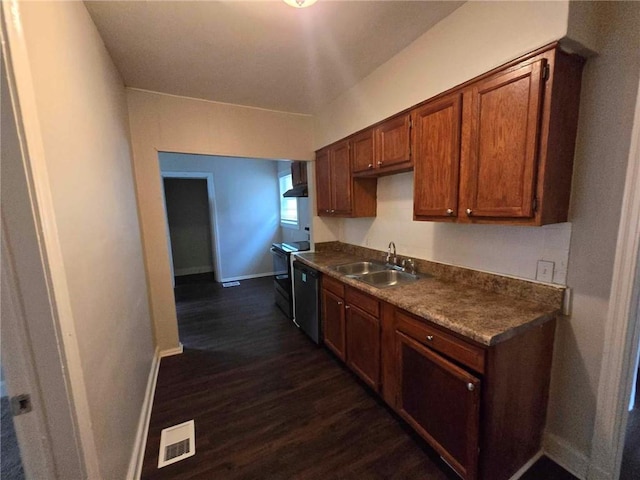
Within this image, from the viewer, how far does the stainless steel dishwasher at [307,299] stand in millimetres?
2701

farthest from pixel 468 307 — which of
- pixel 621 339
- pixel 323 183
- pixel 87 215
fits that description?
pixel 323 183

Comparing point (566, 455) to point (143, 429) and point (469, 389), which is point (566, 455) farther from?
point (143, 429)

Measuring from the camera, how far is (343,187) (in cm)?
274

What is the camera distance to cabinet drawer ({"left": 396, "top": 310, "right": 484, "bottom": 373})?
1.23 metres

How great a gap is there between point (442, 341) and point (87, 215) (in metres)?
1.84

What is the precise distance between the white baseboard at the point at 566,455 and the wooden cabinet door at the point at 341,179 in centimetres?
217

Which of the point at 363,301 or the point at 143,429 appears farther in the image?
the point at 363,301

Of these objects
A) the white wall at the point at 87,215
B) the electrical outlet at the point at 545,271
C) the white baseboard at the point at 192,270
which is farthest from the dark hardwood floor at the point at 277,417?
the white baseboard at the point at 192,270

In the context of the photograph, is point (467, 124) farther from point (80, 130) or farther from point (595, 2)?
point (80, 130)

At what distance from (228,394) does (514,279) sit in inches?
90.0

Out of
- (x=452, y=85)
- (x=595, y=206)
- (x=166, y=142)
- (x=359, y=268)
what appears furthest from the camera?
(x=359, y=268)

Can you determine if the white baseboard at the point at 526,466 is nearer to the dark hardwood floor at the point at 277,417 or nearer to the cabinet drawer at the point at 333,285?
the dark hardwood floor at the point at 277,417

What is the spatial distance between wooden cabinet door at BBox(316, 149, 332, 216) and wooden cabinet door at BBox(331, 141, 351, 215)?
10cm

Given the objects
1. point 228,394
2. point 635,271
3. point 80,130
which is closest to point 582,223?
point 635,271
